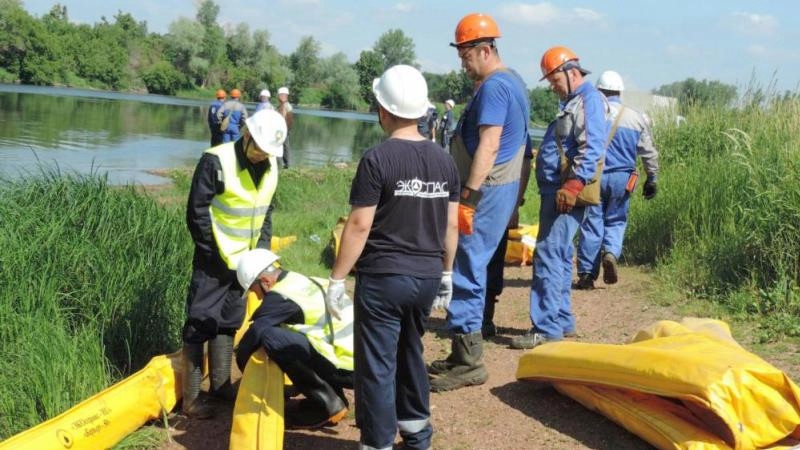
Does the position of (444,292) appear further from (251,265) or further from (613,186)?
(613,186)

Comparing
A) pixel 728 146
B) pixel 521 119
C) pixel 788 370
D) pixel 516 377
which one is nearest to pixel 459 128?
pixel 521 119

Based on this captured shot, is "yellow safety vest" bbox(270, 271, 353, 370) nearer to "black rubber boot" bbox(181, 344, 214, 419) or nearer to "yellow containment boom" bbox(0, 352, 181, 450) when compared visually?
"black rubber boot" bbox(181, 344, 214, 419)

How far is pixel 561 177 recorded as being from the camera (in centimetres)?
587

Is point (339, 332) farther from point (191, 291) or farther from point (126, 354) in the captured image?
point (126, 354)

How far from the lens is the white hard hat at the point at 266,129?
4535 mm

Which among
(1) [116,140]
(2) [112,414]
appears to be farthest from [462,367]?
(1) [116,140]

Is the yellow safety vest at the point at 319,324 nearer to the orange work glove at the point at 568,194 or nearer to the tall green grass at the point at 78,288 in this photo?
the tall green grass at the point at 78,288

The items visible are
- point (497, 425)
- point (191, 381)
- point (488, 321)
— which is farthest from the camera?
point (488, 321)

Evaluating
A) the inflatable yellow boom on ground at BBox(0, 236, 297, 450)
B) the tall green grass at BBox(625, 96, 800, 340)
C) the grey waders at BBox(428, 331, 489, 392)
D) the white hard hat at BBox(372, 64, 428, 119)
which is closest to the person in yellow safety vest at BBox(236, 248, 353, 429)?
the inflatable yellow boom on ground at BBox(0, 236, 297, 450)

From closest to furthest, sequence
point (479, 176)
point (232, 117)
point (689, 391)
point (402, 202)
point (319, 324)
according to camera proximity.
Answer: point (402, 202) → point (689, 391) → point (319, 324) → point (479, 176) → point (232, 117)

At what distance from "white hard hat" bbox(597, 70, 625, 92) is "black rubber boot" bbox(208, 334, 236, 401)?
4633mm

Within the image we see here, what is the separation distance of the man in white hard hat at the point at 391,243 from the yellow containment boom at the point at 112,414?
1358 mm

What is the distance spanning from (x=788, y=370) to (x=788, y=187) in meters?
2.11

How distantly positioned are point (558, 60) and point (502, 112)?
3.73 ft
